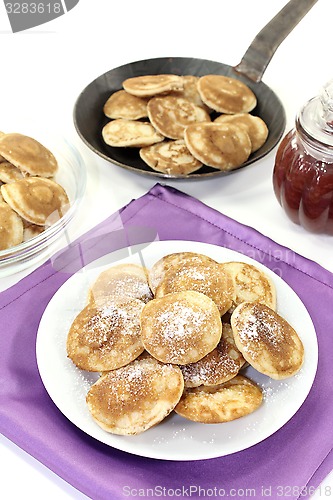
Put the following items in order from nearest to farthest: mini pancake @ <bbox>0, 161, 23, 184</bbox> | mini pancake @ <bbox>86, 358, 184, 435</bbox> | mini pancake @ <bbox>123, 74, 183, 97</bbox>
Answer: mini pancake @ <bbox>86, 358, 184, 435</bbox> → mini pancake @ <bbox>0, 161, 23, 184</bbox> → mini pancake @ <bbox>123, 74, 183, 97</bbox>

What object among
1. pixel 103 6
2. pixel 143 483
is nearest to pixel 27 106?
pixel 103 6

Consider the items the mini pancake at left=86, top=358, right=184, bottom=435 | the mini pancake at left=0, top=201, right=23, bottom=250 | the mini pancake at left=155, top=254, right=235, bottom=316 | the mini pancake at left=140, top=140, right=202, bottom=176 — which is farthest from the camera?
the mini pancake at left=140, top=140, right=202, bottom=176

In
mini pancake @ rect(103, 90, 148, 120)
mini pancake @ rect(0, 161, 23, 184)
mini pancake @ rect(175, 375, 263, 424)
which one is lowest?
mini pancake @ rect(175, 375, 263, 424)

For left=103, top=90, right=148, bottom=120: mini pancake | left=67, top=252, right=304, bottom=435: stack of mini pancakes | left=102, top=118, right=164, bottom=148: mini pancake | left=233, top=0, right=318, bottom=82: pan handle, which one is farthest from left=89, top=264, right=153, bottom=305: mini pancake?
left=233, top=0, right=318, bottom=82: pan handle

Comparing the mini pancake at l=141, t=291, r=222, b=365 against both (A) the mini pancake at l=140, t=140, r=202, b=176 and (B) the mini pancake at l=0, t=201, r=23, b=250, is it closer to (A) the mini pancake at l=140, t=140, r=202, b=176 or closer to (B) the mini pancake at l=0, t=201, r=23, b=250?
(B) the mini pancake at l=0, t=201, r=23, b=250

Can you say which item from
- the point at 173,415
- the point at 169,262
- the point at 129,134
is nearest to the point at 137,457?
the point at 173,415

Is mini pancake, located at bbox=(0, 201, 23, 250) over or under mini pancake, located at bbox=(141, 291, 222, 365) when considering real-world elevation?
over

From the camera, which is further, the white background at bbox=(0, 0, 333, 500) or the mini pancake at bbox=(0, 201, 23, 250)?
the white background at bbox=(0, 0, 333, 500)

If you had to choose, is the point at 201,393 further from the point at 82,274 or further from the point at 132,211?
the point at 132,211

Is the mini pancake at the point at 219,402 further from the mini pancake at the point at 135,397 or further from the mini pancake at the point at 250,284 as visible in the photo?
the mini pancake at the point at 250,284
